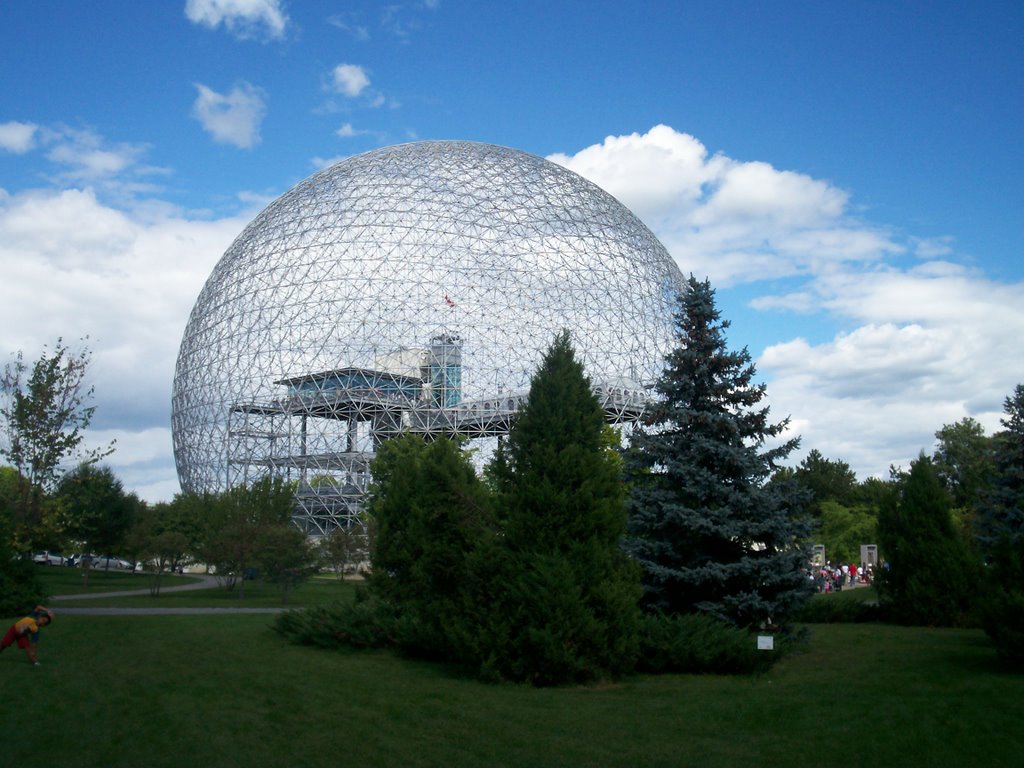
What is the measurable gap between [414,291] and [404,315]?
1.23 meters

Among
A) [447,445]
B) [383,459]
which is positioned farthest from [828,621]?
[383,459]

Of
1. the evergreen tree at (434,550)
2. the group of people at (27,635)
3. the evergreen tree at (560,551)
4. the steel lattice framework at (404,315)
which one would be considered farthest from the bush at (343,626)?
the steel lattice framework at (404,315)

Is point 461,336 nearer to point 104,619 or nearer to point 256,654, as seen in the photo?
point 104,619

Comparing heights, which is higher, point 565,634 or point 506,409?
point 506,409

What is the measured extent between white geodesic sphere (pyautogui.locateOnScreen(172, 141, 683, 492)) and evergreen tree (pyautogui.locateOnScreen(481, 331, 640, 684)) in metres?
26.1

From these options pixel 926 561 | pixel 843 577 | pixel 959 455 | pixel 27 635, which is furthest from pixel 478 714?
pixel 959 455

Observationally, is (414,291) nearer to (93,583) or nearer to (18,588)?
(93,583)

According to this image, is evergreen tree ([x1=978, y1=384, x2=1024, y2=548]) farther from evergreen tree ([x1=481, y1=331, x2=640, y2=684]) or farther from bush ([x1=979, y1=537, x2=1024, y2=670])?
evergreen tree ([x1=481, y1=331, x2=640, y2=684])

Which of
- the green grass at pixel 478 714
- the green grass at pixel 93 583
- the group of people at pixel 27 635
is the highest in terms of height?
the group of people at pixel 27 635

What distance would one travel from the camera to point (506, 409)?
38406 millimetres

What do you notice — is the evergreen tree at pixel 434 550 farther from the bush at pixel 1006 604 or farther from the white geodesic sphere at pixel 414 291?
the white geodesic sphere at pixel 414 291

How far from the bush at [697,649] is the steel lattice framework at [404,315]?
25721mm

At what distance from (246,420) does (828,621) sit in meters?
31.5

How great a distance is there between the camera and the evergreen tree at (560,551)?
11359 millimetres
